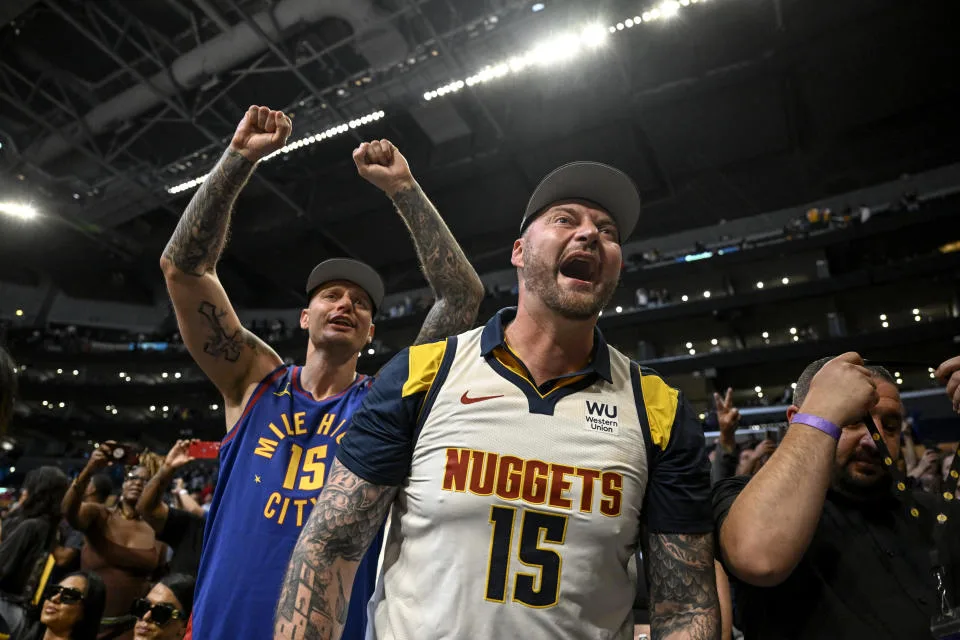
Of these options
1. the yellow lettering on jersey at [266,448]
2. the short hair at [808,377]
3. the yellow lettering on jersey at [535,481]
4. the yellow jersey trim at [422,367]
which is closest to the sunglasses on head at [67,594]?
the yellow lettering on jersey at [266,448]

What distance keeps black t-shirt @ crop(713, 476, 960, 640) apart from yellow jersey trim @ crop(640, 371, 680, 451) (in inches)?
14.3

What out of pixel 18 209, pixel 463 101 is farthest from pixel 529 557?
pixel 18 209

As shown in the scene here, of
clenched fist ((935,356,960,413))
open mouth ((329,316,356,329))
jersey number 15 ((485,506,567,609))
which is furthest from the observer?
open mouth ((329,316,356,329))

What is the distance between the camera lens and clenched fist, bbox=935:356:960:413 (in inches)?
62.8

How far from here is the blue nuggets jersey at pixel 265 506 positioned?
2004mm

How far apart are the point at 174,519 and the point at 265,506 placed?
319cm

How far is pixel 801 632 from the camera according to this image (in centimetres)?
187

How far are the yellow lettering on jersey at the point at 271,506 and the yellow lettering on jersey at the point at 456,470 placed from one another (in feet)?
3.38

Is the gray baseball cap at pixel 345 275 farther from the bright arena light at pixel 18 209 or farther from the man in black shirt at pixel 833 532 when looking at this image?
the bright arena light at pixel 18 209

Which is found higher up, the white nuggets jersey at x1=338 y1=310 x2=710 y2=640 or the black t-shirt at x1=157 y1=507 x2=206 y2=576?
the white nuggets jersey at x1=338 y1=310 x2=710 y2=640

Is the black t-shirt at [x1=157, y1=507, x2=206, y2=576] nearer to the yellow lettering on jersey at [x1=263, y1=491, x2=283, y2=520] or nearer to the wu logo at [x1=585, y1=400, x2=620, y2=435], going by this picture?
the yellow lettering on jersey at [x1=263, y1=491, x2=283, y2=520]

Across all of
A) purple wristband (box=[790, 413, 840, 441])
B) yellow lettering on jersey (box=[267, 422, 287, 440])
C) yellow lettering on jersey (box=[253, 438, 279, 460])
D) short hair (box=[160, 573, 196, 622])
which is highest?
purple wristband (box=[790, 413, 840, 441])

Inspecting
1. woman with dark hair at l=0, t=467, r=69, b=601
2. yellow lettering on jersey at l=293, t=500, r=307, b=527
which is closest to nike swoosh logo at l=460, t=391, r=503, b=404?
yellow lettering on jersey at l=293, t=500, r=307, b=527

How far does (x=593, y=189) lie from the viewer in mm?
Answer: 1846
